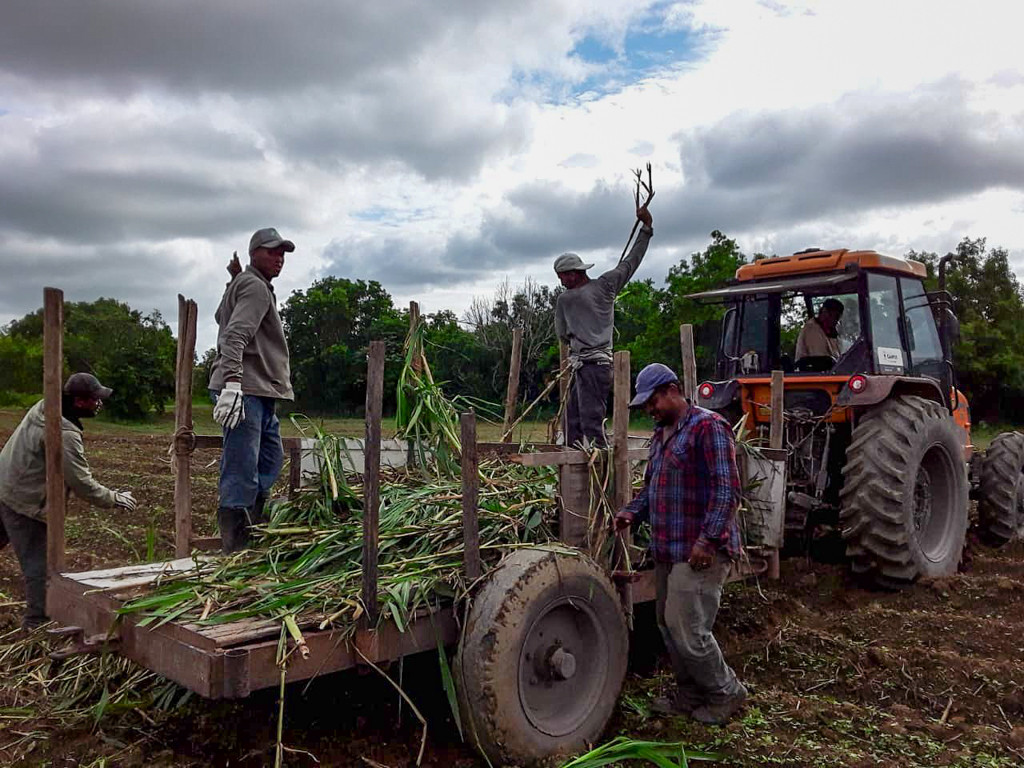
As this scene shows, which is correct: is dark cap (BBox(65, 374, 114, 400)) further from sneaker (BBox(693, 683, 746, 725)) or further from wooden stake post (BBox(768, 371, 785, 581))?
wooden stake post (BBox(768, 371, 785, 581))

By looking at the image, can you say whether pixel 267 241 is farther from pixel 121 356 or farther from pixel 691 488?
pixel 121 356

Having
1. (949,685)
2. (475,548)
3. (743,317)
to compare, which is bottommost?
(949,685)

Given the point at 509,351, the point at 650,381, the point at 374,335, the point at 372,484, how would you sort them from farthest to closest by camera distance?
the point at 374,335 → the point at 509,351 → the point at 650,381 → the point at 372,484

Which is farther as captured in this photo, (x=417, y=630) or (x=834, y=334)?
(x=834, y=334)

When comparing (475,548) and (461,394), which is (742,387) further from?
(475,548)

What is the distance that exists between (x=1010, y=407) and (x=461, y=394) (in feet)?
77.0

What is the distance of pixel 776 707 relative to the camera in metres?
4.03

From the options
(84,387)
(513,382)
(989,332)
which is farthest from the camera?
(989,332)

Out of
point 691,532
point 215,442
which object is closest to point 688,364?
point 691,532

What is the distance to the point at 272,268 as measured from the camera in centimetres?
438

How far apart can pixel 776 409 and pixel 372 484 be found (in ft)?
10.5

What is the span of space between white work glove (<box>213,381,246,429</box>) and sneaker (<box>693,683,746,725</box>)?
97.0 inches

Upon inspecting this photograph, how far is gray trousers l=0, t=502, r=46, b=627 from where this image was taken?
4.71m

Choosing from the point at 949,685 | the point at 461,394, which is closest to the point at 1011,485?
the point at 949,685
